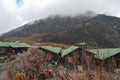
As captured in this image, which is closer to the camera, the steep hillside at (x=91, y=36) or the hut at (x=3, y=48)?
the hut at (x=3, y=48)

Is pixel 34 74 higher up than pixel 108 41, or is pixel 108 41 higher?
pixel 108 41

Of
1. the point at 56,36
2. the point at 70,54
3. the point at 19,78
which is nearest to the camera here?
the point at 19,78

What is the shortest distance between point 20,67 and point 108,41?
138m

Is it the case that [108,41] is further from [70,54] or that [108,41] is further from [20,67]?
[20,67]

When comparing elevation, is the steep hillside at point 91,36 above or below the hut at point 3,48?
above

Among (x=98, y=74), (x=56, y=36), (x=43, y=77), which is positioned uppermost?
(x=56, y=36)

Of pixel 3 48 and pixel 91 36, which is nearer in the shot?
pixel 3 48

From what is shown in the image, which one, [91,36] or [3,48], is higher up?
[91,36]

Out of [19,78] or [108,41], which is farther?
[108,41]

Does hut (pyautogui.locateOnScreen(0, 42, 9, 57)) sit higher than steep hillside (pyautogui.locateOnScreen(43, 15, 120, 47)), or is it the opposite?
steep hillside (pyautogui.locateOnScreen(43, 15, 120, 47))

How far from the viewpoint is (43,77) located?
96.2 ft

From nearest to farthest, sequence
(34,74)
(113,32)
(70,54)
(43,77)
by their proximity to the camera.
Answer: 1. (34,74)
2. (43,77)
3. (70,54)
4. (113,32)

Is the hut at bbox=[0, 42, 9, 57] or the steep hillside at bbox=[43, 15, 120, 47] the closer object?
the hut at bbox=[0, 42, 9, 57]

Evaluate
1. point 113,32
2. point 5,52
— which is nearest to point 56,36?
point 113,32
